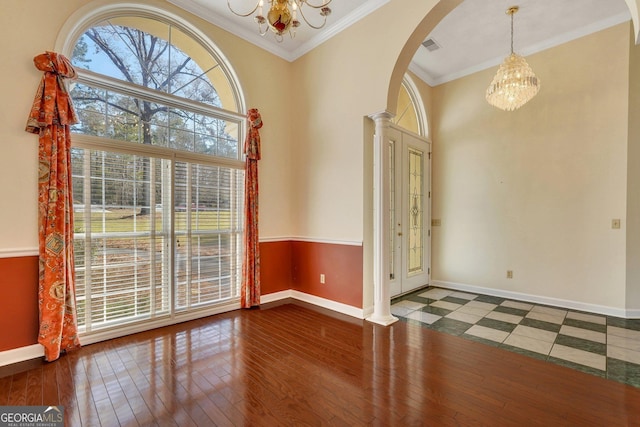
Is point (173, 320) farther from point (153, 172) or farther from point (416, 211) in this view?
point (416, 211)

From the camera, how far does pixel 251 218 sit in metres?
3.81

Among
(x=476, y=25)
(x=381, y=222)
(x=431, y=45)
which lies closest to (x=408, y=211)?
(x=381, y=222)

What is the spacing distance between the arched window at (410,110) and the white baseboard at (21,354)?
193 inches

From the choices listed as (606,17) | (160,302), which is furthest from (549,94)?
(160,302)

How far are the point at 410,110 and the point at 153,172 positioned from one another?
13.0 feet

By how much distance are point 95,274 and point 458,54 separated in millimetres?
5333

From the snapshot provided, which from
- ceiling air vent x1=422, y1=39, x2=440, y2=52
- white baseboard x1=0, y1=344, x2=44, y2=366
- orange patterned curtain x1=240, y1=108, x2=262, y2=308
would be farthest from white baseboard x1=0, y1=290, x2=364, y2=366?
ceiling air vent x1=422, y1=39, x2=440, y2=52

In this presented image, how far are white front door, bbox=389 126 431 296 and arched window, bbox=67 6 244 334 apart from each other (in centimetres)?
220

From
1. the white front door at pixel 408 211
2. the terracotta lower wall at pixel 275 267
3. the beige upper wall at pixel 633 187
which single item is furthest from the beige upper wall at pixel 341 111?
the beige upper wall at pixel 633 187

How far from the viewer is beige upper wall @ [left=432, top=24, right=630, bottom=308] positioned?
139 inches

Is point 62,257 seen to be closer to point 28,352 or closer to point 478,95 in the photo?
point 28,352

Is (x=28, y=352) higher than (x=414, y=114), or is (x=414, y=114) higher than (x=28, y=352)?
(x=414, y=114)

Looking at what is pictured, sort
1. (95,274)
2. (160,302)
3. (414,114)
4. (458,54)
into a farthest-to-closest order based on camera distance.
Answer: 1. (414,114)
2. (458,54)
3. (160,302)
4. (95,274)

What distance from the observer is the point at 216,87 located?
3717mm
